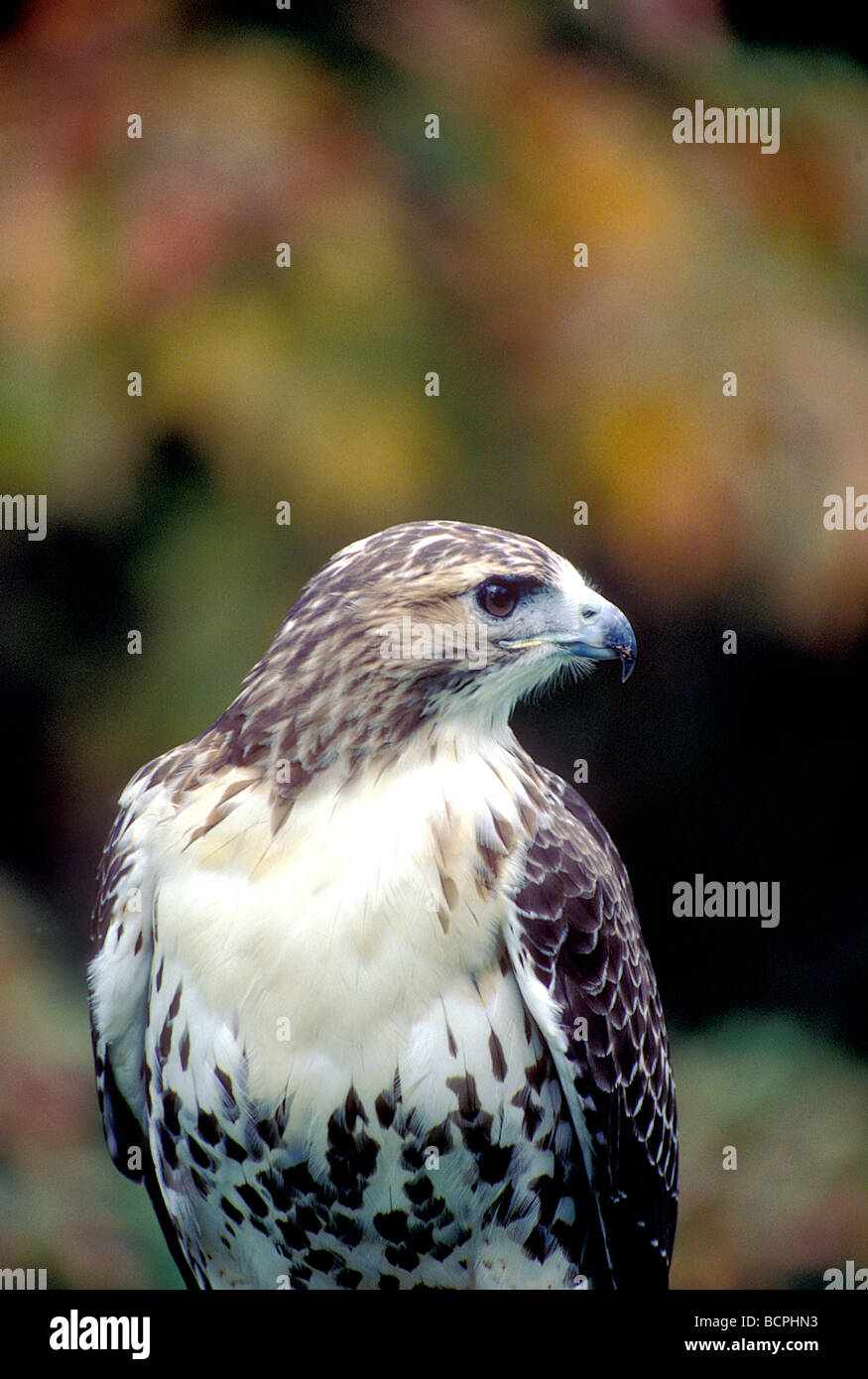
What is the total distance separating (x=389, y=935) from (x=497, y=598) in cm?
49

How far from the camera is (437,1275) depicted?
2.32 metres

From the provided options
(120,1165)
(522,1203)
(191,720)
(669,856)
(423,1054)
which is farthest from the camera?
(669,856)

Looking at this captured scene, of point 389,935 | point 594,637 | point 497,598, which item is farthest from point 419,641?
point 389,935

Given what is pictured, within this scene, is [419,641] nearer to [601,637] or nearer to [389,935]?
[601,637]

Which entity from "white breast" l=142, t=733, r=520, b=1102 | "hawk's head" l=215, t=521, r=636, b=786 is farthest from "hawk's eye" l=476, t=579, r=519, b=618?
"white breast" l=142, t=733, r=520, b=1102

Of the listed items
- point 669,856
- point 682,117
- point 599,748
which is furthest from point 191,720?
point 682,117

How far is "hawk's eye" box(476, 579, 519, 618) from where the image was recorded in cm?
210

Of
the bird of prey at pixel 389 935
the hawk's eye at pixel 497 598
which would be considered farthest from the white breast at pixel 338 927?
the hawk's eye at pixel 497 598

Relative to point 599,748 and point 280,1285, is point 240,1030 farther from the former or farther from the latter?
point 599,748

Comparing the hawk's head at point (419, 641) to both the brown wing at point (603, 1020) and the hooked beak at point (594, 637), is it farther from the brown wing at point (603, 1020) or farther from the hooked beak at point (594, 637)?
the brown wing at point (603, 1020)

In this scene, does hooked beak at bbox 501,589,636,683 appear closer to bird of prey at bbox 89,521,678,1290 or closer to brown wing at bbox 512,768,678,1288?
bird of prey at bbox 89,521,678,1290

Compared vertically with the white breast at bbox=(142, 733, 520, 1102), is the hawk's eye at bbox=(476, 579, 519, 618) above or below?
above

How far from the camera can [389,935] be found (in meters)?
2.12

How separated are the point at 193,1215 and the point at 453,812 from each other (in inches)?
31.7
